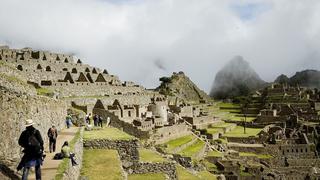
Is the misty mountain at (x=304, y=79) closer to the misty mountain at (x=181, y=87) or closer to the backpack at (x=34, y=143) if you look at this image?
the misty mountain at (x=181, y=87)

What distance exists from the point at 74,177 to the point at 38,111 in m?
3.45

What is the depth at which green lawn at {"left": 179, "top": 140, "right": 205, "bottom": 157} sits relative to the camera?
120ft

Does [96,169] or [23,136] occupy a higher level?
[23,136]

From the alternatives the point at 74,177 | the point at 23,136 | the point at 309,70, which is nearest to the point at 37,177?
the point at 23,136

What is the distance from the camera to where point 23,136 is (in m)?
9.34

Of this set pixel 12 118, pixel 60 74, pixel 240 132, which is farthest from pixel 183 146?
pixel 12 118

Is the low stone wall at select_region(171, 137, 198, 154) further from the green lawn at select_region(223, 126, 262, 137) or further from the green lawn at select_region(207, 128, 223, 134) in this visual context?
the green lawn at select_region(223, 126, 262, 137)

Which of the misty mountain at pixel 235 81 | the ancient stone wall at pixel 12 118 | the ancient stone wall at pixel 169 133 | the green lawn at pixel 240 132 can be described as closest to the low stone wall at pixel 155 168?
the ancient stone wall at pixel 12 118

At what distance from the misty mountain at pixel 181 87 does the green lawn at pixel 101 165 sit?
65.1 meters

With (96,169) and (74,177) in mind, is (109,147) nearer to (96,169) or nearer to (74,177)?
(96,169)

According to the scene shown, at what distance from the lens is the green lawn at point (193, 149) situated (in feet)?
120

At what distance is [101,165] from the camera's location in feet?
51.0

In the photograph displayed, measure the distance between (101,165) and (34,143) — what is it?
6.43 meters

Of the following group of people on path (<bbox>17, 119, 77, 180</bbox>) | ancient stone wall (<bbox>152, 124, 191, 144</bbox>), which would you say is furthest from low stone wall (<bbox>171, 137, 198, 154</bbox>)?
group of people on path (<bbox>17, 119, 77, 180</bbox>)
